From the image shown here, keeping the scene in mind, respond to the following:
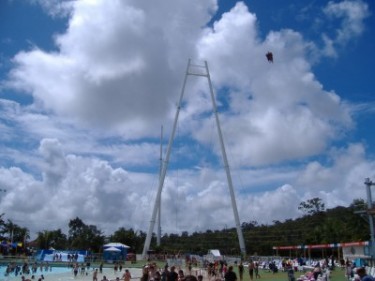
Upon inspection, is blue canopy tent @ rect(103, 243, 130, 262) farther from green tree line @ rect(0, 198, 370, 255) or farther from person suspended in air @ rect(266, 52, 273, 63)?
person suspended in air @ rect(266, 52, 273, 63)

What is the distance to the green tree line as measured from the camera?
66.1 m

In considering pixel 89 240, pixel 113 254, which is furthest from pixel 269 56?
pixel 89 240

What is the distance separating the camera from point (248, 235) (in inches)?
3844

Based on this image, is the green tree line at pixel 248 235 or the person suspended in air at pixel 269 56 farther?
the green tree line at pixel 248 235

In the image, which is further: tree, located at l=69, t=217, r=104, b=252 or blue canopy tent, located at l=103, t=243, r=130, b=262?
tree, located at l=69, t=217, r=104, b=252

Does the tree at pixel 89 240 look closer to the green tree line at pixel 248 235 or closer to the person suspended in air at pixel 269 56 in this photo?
the green tree line at pixel 248 235

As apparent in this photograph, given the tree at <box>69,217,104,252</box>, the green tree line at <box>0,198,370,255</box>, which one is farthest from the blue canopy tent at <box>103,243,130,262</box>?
the tree at <box>69,217,104,252</box>

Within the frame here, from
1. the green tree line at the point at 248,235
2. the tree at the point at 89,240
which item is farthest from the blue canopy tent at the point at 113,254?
the tree at the point at 89,240

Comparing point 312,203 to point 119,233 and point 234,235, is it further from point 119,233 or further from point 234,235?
point 119,233

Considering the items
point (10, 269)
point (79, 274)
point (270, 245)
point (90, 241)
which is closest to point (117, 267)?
point (79, 274)

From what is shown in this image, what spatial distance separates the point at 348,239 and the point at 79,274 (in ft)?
115

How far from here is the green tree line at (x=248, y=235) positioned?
66.1m

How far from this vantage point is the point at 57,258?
63562 millimetres

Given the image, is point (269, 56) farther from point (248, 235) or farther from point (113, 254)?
point (248, 235)
